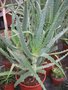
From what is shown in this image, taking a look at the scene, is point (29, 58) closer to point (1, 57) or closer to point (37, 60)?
point (37, 60)

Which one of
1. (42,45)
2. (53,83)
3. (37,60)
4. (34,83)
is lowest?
(53,83)

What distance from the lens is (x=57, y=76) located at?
1722 millimetres

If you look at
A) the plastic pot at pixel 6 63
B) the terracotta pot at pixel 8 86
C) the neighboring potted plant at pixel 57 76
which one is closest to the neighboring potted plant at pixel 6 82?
the terracotta pot at pixel 8 86

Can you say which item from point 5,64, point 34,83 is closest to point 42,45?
point 34,83

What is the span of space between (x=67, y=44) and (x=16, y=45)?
0.62 metres

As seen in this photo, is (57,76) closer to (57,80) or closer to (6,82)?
(57,80)

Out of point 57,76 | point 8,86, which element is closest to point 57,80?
point 57,76

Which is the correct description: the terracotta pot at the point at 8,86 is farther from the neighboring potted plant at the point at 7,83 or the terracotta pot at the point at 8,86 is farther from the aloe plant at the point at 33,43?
the aloe plant at the point at 33,43

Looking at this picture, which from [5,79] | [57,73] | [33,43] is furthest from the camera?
[57,73]

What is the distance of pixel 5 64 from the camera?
1.69 metres

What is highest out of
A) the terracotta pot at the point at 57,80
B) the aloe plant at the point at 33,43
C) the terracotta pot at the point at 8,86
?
the aloe plant at the point at 33,43

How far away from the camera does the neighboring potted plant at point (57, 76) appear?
67.2 inches

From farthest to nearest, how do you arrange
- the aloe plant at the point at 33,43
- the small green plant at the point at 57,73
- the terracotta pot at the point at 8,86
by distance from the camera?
the small green plant at the point at 57,73
the terracotta pot at the point at 8,86
the aloe plant at the point at 33,43

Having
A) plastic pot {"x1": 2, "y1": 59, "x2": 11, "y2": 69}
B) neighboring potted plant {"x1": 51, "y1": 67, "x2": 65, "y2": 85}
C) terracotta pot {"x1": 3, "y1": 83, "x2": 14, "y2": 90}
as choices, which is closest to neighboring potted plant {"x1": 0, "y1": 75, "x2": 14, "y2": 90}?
terracotta pot {"x1": 3, "y1": 83, "x2": 14, "y2": 90}
